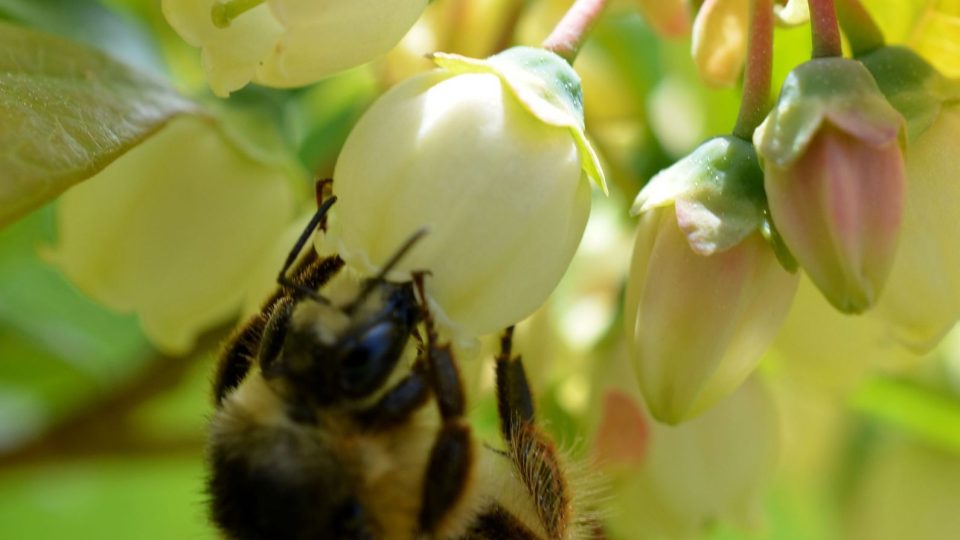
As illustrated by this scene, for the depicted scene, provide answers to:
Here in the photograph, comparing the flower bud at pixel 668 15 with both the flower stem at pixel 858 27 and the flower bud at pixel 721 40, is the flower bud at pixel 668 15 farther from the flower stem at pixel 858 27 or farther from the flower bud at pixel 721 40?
the flower stem at pixel 858 27

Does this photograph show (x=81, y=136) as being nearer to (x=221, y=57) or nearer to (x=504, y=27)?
(x=221, y=57)

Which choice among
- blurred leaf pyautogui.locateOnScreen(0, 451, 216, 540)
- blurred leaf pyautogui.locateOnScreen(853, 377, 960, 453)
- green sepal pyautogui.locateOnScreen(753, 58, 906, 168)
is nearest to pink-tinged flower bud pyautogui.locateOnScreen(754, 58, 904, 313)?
green sepal pyautogui.locateOnScreen(753, 58, 906, 168)

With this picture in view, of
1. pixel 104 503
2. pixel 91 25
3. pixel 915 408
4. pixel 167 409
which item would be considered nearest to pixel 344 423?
pixel 91 25

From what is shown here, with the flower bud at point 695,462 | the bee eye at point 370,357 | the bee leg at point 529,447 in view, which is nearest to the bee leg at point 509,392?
the bee leg at point 529,447

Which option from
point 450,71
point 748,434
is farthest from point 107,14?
point 748,434

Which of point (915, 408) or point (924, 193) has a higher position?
point (924, 193)

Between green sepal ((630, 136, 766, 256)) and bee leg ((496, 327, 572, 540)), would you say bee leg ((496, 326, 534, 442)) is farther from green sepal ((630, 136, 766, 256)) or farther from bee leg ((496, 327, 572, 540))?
green sepal ((630, 136, 766, 256))

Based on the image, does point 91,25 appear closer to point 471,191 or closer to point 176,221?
point 176,221
